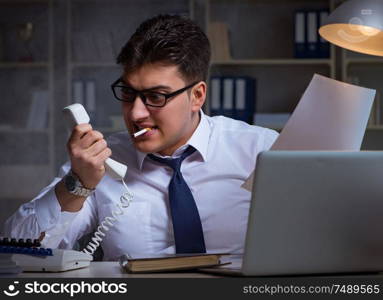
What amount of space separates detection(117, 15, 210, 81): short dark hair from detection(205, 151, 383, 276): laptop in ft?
2.55

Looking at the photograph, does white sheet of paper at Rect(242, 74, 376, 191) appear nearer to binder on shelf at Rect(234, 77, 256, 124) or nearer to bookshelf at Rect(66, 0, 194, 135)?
binder on shelf at Rect(234, 77, 256, 124)

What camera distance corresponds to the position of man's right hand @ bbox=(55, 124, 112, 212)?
1.42 metres

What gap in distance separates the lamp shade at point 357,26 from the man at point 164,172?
37cm

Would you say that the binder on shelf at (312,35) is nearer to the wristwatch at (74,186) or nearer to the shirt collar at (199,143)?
the shirt collar at (199,143)

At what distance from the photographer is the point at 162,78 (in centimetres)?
172

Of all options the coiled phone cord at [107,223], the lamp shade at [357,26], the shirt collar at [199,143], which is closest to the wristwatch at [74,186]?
the coiled phone cord at [107,223]

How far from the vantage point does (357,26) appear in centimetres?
163

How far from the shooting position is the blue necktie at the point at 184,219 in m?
1.68

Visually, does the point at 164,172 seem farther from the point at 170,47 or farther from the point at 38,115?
the point at 38,115

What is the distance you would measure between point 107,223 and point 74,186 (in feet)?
0.88

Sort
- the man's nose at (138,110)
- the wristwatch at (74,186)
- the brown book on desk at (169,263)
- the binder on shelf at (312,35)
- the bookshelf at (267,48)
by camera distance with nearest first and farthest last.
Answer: the brown book on desk at (169,263), the wristwatch at (74,186), the man's nose at (138,110), the binder on shelf at (312,35), the bookshelf at (267,48)

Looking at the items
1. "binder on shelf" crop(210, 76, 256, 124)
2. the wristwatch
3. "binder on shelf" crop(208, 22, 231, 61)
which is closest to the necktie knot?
the wristwatch

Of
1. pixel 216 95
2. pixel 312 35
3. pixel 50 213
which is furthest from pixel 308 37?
pixel 50 213

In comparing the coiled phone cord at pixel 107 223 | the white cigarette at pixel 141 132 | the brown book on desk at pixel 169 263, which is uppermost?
the white cigarette at pixel 141 132
